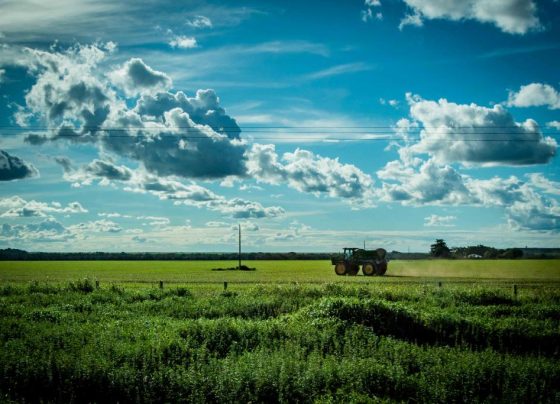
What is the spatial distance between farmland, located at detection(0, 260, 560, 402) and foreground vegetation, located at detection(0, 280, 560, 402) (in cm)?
5

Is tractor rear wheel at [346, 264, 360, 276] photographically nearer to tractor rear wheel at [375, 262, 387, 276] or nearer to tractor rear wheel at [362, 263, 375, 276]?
tractor rear wheel at [362, 263, 375, 276]

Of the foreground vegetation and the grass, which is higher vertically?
the foreground vegetation

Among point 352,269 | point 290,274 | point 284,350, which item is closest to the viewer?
point 284,350

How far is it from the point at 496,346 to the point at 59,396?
1714 cm

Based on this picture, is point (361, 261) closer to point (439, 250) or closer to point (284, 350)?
point (284, 350)

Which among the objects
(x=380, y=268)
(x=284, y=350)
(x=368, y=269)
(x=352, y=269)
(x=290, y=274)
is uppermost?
Answer: (x=380, y=268)

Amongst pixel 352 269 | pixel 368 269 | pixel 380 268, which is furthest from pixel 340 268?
pixel 380 268

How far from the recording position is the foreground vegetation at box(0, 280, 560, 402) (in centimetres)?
1442

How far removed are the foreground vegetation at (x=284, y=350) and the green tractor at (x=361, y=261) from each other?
86.2ft

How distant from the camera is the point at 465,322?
2345 cm

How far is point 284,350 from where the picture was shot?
18.2 meters

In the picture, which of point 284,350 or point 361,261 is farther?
point 361,261

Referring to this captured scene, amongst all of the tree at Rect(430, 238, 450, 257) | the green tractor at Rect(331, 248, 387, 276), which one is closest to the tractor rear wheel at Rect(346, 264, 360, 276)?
the green tractor at Rect(331, 248, 387, 276)

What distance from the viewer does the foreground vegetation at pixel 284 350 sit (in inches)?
568
